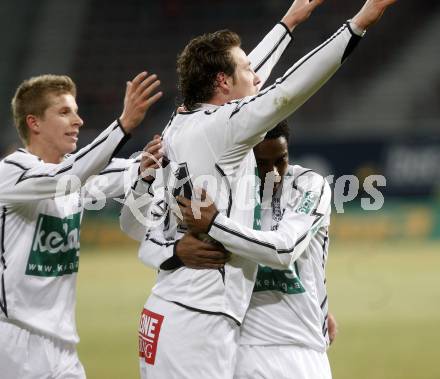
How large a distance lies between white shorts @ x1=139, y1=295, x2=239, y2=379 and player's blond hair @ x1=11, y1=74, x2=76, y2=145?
59.8 inches

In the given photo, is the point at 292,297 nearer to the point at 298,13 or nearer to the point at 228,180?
the point at 228,180

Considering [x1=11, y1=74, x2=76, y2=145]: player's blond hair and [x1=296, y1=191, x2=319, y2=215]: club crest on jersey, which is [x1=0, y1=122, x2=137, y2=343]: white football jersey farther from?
[x1=296, y1=191, x2=319, y2=215]: club crest on jersey

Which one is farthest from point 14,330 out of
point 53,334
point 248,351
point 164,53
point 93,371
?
point 164,53

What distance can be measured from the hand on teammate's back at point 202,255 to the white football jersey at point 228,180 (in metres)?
0.03

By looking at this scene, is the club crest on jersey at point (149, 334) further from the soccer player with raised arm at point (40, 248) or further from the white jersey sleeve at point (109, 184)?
the white jersey sleeve at point (109, 184)

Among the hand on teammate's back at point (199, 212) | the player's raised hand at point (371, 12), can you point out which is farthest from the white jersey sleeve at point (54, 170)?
the player's raised hand at point (371, 12)

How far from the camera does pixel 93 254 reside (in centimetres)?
1567

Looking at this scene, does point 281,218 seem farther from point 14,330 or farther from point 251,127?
point 14,330

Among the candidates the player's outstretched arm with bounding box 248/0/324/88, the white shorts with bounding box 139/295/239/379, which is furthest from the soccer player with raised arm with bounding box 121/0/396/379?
the player's outstretched arm with bounding box 248/0/324/88

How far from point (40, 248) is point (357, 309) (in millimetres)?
6572

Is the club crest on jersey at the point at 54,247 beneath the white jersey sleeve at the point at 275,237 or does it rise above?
beneath

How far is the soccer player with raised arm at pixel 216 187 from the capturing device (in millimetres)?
3539

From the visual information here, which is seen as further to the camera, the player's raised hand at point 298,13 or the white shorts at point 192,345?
the player's raised hand at point 298,13

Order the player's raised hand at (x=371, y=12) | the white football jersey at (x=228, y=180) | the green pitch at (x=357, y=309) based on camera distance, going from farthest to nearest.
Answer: the green pitch at (x=357, y=309) < the white football jersey at (x=228, y=180) < the player's raised hand at (x=371, y=12)
